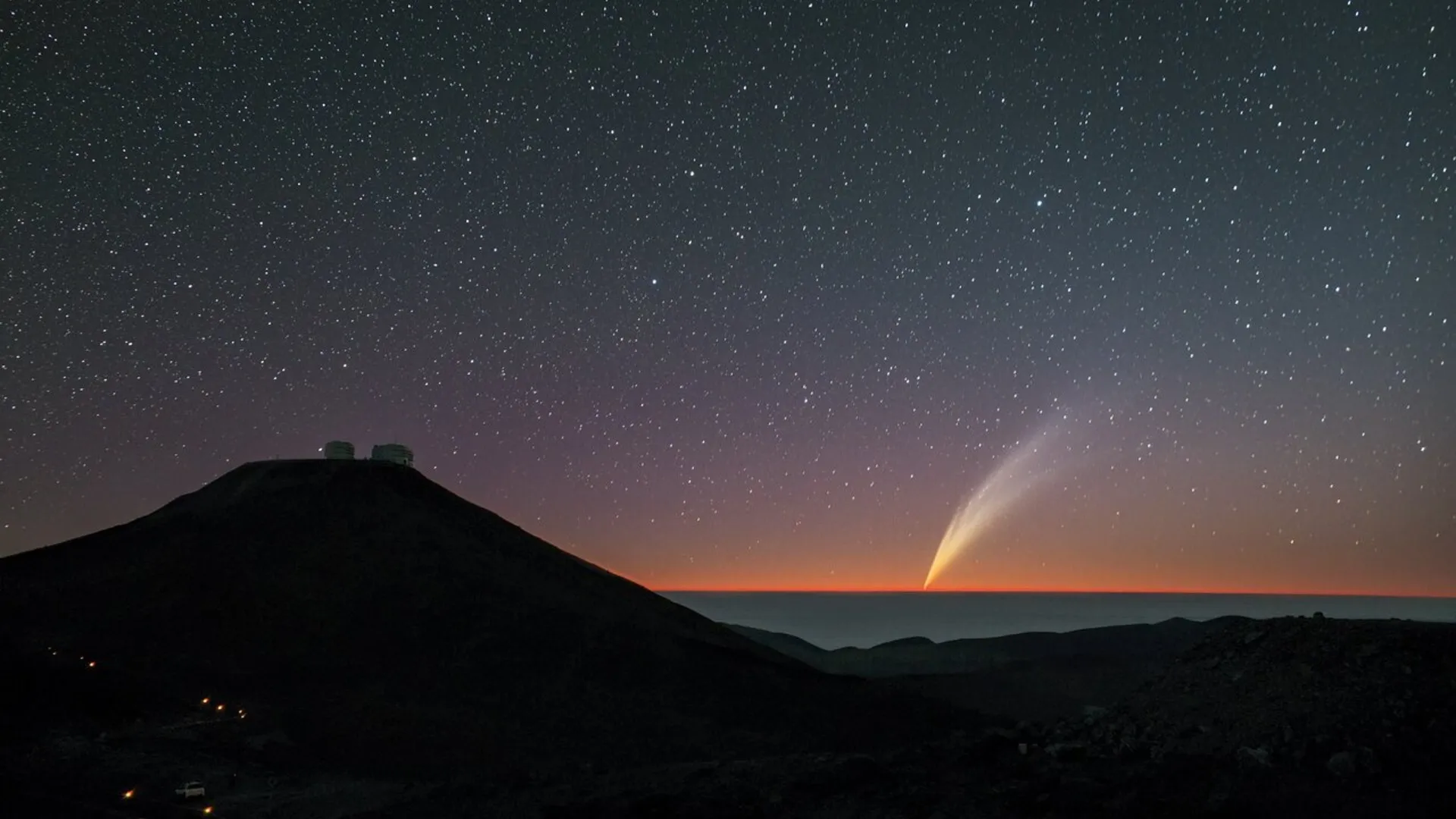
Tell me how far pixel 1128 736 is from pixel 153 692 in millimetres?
36611

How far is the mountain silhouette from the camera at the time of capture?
125 ft

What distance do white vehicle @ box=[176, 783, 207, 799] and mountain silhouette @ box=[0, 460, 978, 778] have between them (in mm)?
5449

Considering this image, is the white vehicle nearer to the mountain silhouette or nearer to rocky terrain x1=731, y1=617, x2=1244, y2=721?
the mountain silhouette

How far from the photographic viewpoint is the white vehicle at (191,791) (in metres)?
27.4

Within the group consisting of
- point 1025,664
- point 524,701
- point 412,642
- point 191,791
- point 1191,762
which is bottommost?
point 1025,664

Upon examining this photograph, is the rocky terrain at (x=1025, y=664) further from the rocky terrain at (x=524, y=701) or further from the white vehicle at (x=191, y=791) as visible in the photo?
the white vehicle at (x=191, y=791)

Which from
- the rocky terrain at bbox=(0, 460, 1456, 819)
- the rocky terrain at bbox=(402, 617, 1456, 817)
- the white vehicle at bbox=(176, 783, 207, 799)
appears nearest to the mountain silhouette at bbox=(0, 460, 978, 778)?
the rocky terrain at bbox=(0, 460, 1456, 819)

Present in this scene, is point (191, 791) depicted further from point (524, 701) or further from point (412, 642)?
point (412, 642)

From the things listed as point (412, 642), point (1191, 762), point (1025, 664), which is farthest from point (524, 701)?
point (1025, 664)

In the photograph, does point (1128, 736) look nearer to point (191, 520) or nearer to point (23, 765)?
point (23, 765)

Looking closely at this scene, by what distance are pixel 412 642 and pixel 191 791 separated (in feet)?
64.4

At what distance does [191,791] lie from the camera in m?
27.5

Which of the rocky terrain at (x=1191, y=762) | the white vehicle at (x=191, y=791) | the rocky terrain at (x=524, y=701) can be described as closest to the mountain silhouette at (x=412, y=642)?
the rocky terrain at (x=524, y=701)

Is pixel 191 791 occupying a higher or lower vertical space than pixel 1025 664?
higher
